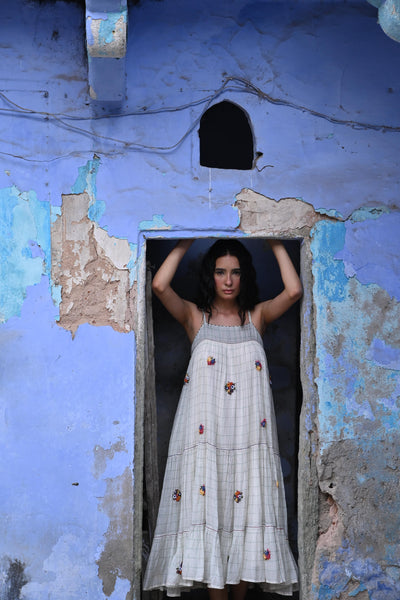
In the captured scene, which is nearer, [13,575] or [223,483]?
[13,575]

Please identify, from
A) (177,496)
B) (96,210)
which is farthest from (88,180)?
(177,496)

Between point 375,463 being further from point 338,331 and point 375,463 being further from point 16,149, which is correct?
point 16,149

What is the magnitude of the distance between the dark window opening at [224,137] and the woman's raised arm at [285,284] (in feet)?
4.83

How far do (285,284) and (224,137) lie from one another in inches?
72.8

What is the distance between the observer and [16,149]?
16.3 ft

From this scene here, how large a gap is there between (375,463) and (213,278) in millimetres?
1506

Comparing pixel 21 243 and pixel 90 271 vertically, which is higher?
pixel 21 243

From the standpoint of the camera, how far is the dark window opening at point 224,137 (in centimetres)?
645

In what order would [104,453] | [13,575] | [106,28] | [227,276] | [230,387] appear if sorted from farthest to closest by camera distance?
1. [227,276]
2. [230,387]
3. [104,453]
4. [13,575]
5. [106,28]

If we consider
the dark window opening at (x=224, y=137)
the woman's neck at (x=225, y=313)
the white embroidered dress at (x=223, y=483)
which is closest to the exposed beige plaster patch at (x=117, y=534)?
the white embroidered dress at (x=223, y=483)

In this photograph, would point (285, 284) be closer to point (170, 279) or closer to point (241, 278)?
point (241, 278)

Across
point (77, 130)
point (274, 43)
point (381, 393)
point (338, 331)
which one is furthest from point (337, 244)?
point (77, 130)

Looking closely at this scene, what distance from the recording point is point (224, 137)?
6457 mm

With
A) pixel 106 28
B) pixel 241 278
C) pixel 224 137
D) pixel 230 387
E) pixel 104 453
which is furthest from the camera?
pixel 224 137
